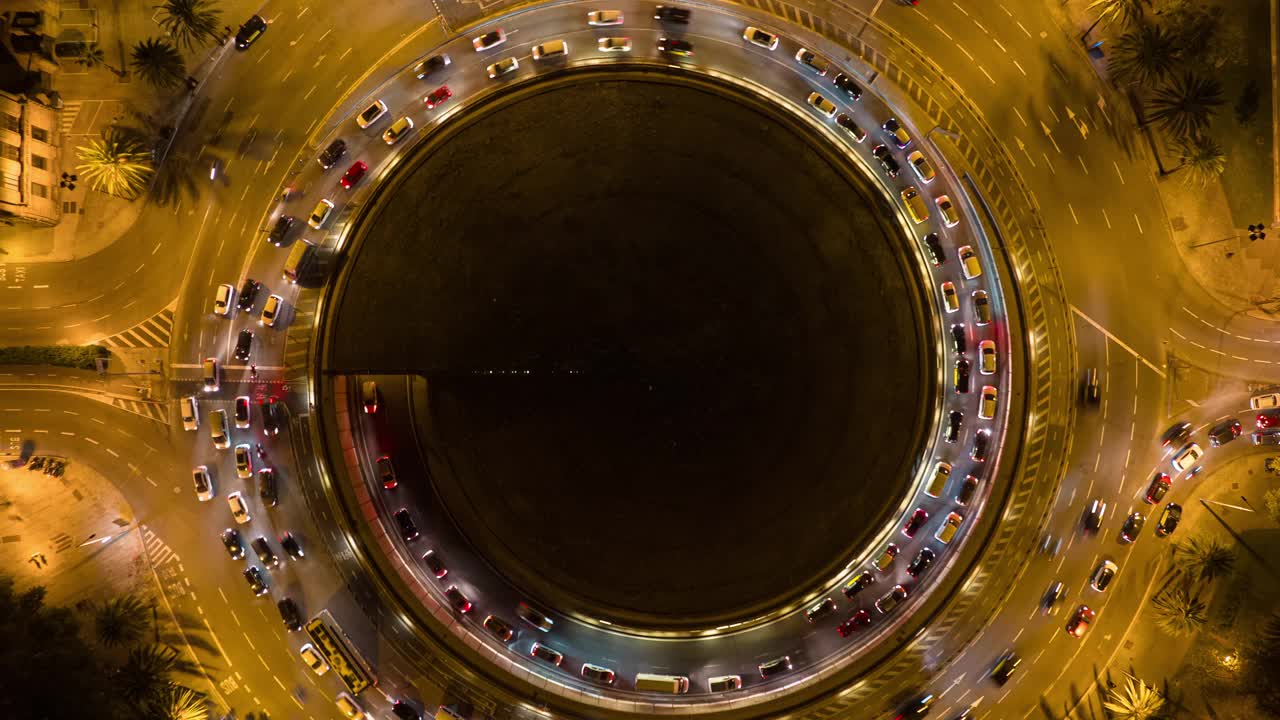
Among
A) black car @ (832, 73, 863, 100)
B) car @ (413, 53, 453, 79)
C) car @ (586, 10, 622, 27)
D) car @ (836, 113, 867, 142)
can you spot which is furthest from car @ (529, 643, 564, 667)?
black car @ (832, 73, 863, 100)

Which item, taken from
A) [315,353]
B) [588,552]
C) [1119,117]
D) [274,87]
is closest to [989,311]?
[1119,117]

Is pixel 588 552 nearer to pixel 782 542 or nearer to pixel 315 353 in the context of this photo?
pixel 782 542

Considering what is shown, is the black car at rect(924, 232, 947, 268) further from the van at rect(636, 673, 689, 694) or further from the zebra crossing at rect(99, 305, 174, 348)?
the zebra crossing at rect(99, 305, 174, 348)

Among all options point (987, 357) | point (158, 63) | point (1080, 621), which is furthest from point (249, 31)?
point (1080, 621)

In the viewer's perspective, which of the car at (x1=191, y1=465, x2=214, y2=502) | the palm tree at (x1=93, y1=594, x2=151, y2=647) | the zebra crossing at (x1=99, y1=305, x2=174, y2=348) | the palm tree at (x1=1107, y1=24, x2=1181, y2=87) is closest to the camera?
the palm tree at (x1=1107, y1=24, x2=1181, y2=87)

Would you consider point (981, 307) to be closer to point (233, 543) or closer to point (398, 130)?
point (398, 130)

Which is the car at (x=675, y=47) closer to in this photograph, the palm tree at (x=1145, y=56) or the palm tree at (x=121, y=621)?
the palm tree at (x=1145, y=56)
